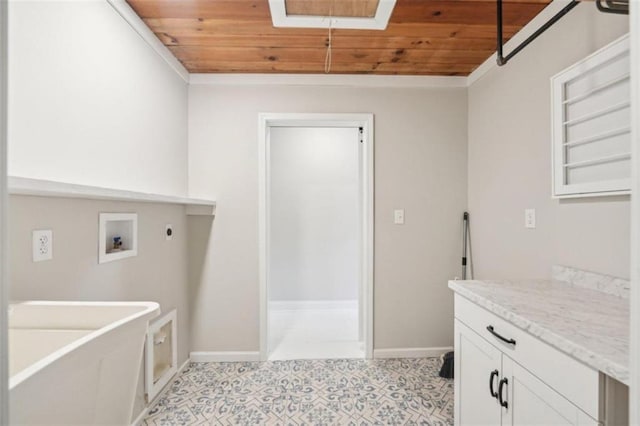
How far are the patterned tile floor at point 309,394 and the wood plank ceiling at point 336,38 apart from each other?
2285 millimetres

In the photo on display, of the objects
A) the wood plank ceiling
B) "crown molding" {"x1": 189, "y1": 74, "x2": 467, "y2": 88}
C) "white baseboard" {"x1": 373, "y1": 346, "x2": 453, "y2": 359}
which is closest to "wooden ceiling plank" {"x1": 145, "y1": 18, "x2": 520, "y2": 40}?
the wood plank ceiling

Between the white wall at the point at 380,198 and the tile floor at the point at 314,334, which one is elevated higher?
the white wall at the point at 380,198

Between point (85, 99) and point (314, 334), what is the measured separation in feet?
8.45

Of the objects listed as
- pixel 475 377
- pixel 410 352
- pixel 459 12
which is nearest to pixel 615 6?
pixel 459 12

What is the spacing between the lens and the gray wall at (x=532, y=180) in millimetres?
1354

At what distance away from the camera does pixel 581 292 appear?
134 cm

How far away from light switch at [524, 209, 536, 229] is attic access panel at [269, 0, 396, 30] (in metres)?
1.35

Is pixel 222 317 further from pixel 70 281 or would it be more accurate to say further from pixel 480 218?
pixel 480 218

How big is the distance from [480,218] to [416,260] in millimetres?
580

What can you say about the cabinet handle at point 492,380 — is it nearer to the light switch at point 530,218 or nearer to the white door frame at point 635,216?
the white door frame at point 635,216

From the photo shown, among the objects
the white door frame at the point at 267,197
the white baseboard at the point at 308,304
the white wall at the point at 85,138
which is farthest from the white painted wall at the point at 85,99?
the white baseboard at the point at 308,304

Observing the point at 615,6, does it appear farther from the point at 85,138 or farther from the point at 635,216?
the point at 85,138

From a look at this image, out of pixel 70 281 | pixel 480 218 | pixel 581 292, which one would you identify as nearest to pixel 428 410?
pixel 581 292

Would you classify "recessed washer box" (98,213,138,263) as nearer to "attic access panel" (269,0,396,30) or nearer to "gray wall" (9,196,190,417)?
"gray wall" (9,196,190,417)
